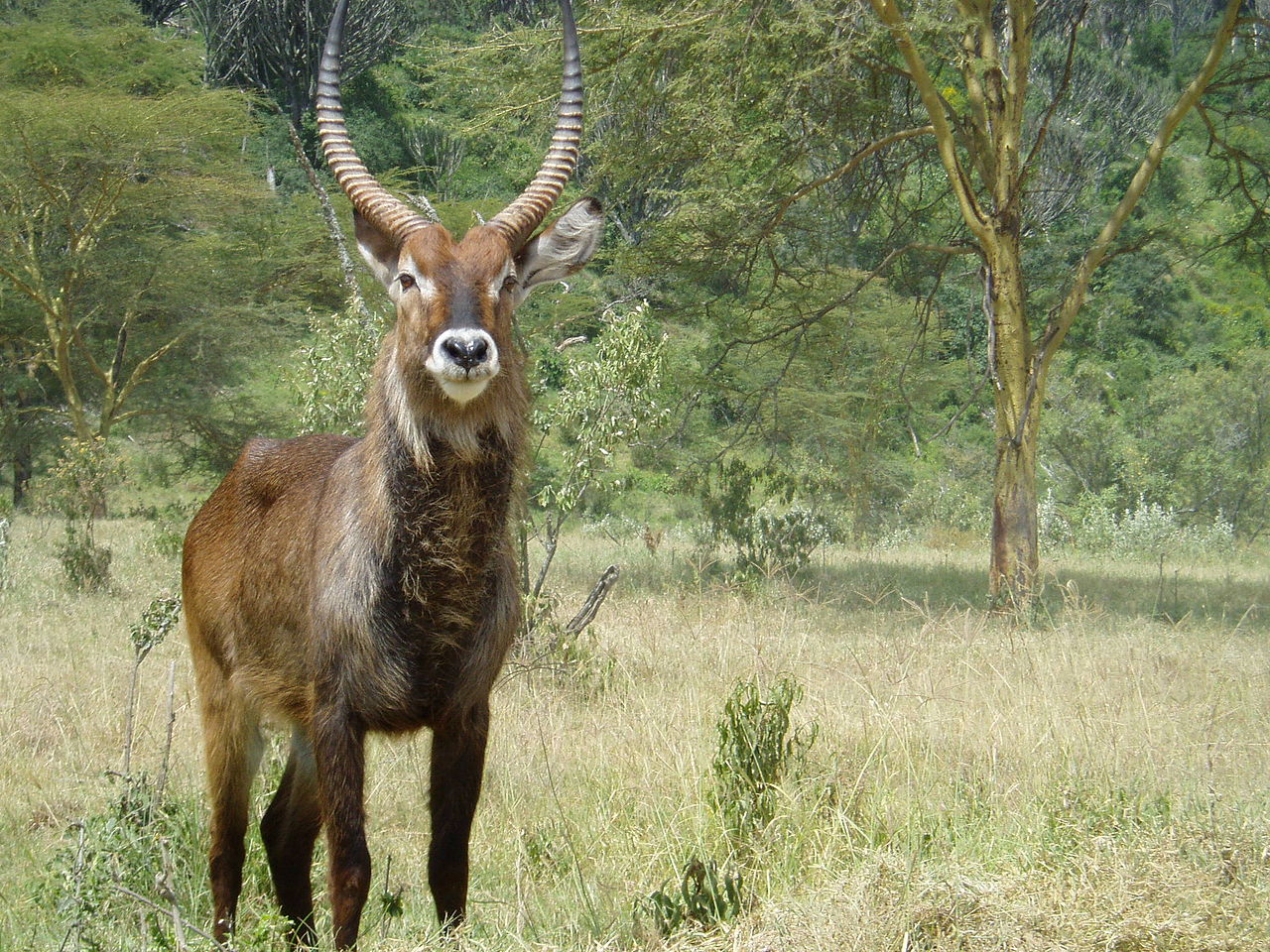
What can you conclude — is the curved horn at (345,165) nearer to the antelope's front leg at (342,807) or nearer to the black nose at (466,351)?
the black nose at (466,351)

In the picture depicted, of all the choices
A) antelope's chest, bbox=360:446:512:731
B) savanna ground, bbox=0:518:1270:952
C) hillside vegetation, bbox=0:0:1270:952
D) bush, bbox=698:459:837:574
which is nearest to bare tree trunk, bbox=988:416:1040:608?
hillside vegetation, bbox=0:0:1270:952

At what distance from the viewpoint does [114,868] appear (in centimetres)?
332

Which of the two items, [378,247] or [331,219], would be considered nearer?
[378,247]

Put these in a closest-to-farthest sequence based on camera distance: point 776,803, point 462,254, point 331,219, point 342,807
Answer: point 342,807 → point 462,254 → point 776,803 → point 331,219

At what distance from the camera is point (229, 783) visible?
398 centimetres

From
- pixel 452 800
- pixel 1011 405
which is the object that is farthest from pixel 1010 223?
pixel 452 800

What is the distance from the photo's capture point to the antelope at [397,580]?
3307mm

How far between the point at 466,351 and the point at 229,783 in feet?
5.77

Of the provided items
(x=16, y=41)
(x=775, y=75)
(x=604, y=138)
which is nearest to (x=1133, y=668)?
(x=775, y=75)

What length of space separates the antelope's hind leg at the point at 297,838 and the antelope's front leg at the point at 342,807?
0.58m

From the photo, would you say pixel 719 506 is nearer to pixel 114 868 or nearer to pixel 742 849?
pixel 742 849

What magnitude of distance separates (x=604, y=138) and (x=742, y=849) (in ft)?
27.5

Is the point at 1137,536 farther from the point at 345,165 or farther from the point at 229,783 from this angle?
the point at 229,783

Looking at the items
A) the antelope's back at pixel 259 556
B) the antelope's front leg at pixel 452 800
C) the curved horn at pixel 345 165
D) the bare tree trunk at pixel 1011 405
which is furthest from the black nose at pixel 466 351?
the bare tree trunk at pixel 1011 405
